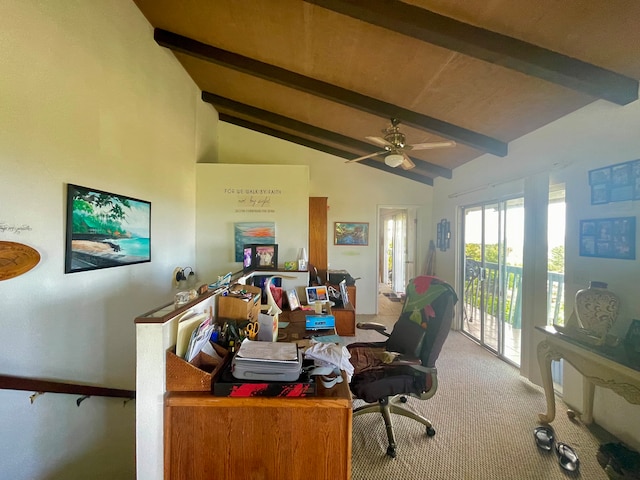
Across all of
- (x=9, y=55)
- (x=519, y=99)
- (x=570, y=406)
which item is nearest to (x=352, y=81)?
(x=519, y=99)

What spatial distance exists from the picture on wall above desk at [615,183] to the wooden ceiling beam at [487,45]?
45 cm

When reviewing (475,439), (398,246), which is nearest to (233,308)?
(475,439)

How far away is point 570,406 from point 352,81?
3.45m

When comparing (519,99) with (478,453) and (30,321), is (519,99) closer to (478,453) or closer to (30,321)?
(478,453)

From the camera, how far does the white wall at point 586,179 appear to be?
6.07ft

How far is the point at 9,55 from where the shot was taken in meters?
1.42

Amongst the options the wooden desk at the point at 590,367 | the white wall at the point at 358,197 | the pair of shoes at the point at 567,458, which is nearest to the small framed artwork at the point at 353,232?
the white wall at the point at 358,197

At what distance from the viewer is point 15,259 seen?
147 centimetres

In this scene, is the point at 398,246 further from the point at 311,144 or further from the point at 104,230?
the point at 104,230

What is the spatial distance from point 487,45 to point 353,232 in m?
3.62

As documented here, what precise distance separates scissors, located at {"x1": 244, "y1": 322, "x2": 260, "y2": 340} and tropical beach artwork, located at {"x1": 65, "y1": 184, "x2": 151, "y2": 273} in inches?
54.9

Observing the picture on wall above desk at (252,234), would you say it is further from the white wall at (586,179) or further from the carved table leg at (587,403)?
the carved table leg at (587,403)

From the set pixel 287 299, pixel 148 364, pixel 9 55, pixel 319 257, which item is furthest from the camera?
pixel 319 257

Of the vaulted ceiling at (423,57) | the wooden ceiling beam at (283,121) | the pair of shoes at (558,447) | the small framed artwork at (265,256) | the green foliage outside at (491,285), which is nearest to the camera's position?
the vaulted ceiling at (423,57)
